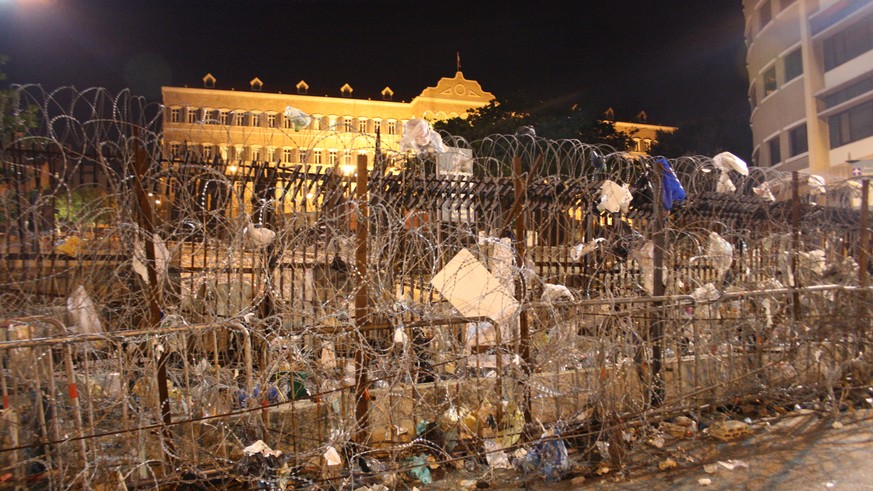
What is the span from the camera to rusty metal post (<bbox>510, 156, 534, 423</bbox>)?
466 centimetres

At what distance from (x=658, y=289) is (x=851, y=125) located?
1329 inches

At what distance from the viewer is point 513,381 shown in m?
4.59

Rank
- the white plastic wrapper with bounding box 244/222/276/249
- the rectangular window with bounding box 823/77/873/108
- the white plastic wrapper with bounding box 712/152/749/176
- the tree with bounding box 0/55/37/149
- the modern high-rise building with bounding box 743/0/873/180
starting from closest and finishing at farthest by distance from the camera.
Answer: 1. the white plastic wrapper with bounding box 244/222/276/249
2. the tree with bounding box 0/55/37/149
3. the white plastic wrapper with bounding box 712/152/749/176
4. the rectangular window with bounding box 823/77/873/108
5. the modern high-rise building with bounding box 743/0/873/180

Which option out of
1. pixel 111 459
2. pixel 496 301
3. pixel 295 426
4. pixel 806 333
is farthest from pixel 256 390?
pixel 806 333

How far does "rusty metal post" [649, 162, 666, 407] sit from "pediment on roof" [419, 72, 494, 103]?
2165 inches

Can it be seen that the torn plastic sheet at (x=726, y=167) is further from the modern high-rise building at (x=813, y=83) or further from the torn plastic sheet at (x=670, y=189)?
the modern high-rise building at (x=813, y=83)

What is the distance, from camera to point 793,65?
1347 inches

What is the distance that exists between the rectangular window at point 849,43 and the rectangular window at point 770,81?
168 inches

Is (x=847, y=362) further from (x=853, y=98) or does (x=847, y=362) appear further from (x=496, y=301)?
(x=853, y=98)

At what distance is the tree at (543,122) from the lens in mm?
24625

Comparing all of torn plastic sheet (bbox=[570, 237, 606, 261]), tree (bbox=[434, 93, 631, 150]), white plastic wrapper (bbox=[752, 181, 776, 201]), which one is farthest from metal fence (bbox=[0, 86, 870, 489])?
A: tree (bbox=[434, 93, 631, 150])

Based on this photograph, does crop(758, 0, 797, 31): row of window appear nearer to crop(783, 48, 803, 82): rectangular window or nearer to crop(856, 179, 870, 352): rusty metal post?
crop(783, 48, 803, 82): rectangular window

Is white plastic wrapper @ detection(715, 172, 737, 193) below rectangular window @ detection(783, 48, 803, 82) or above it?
below

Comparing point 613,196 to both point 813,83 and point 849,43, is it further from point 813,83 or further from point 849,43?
point 813,83
